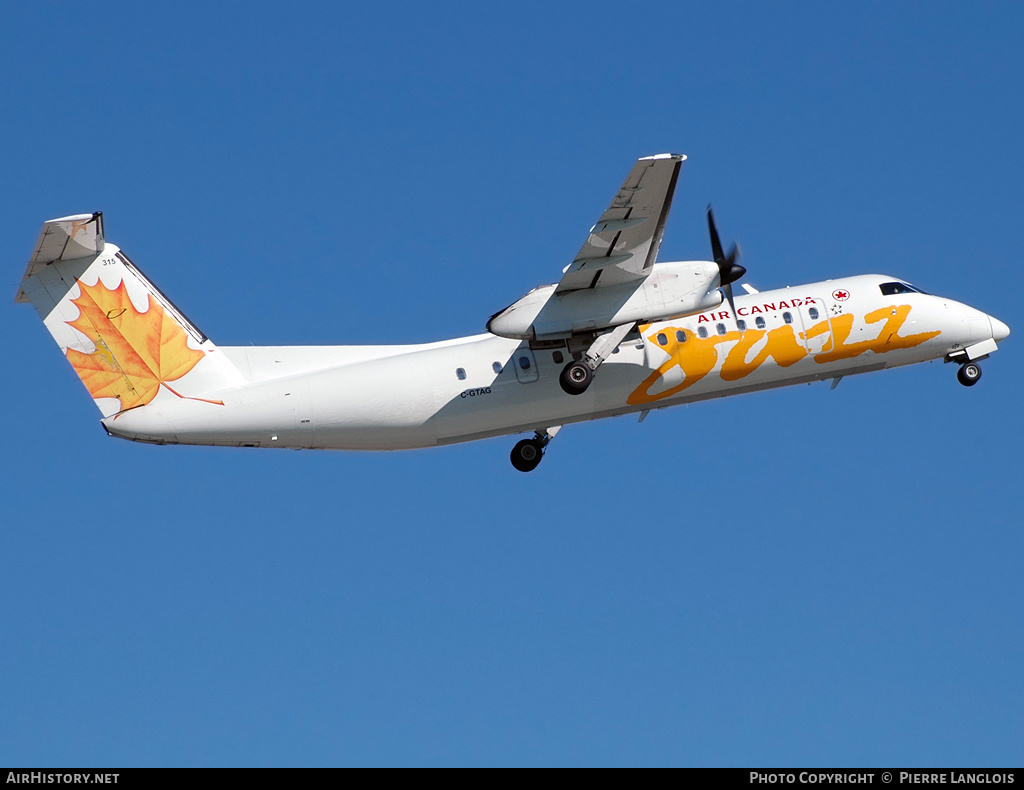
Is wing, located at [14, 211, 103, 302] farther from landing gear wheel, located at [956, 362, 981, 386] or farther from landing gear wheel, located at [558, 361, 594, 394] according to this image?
landing gear wheel, located at [956, 362, 981, 386]

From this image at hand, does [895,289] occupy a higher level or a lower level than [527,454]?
higher

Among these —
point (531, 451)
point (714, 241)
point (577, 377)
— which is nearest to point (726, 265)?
point (714, 241)

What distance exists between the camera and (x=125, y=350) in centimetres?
2194

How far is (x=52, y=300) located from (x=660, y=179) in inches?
416

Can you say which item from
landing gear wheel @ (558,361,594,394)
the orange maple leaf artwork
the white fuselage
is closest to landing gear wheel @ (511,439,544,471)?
the white fuselage

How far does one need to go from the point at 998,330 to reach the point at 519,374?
34.7 ft

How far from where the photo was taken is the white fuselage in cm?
2194

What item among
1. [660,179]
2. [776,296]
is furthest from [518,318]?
[776,296]

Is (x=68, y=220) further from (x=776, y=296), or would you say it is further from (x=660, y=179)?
(x=776, y=296)

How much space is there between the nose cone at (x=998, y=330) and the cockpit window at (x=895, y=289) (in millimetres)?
1735

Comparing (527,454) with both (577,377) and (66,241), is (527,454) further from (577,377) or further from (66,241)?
(66,241)

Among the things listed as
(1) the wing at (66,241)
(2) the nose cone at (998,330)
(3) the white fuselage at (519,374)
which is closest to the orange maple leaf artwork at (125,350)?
(3) the white fuselage at (519,374)

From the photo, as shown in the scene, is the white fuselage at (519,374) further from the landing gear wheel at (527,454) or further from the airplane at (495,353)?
the landing gear wheel at (527,454)

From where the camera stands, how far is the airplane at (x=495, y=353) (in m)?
21.6
